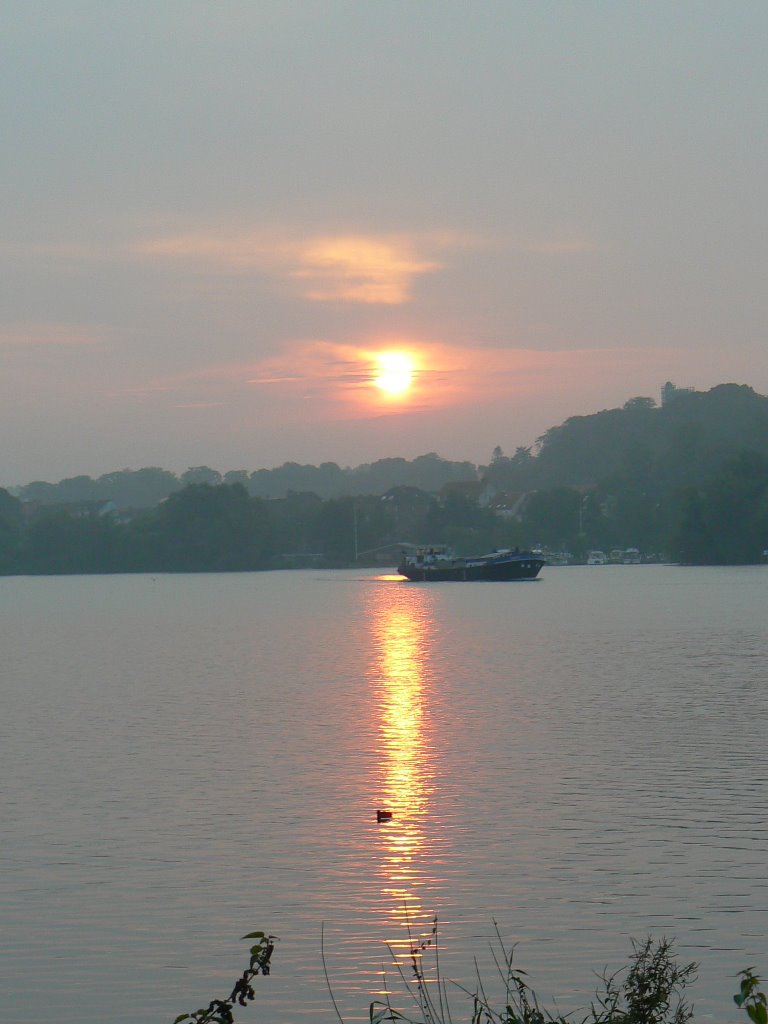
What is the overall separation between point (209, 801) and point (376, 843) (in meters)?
5.66

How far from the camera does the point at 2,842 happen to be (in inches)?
1028

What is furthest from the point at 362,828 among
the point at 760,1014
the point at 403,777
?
the point at 760,1014

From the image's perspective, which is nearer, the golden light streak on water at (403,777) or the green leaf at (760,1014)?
the green leaf at (760,1014)

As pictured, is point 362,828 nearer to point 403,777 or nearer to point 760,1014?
point 403,777

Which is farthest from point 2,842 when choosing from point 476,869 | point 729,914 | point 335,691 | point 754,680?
point 754,680

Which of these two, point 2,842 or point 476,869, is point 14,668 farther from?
point 476,869

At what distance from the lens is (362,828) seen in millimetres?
27188

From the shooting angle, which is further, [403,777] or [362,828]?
[403,777]

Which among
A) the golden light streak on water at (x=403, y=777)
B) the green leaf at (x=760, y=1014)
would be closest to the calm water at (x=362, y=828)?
the golden light streak on water at (x=403, y=777)

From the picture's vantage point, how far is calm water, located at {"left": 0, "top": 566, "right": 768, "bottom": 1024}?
18734mm

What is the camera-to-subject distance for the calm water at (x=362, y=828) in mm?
18734

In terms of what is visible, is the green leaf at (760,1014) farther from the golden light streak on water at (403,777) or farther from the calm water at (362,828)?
the calm water at (362,828)

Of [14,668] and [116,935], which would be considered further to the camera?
[14,668]

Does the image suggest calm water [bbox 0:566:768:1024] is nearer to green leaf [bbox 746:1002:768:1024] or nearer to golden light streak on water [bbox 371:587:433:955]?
golden light streak on water [bbox 371:587:433:955]
